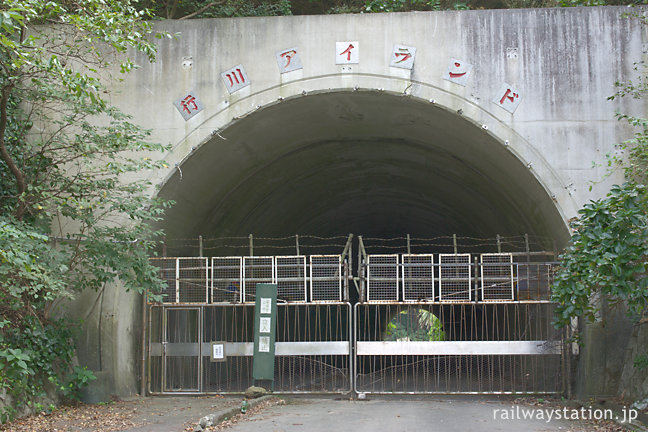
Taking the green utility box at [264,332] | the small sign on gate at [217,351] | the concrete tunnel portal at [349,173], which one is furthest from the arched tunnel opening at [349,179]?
the small sign on gate at [217,351]

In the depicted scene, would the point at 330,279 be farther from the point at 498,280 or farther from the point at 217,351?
the point at 498,280

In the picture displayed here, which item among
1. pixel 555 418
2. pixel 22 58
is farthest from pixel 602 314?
pixel 22 58

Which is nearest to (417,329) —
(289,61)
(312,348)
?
(312,348)

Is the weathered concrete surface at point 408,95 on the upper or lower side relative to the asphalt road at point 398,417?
upper

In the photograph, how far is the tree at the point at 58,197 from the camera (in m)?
7.64

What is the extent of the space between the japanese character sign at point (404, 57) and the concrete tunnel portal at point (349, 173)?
1.47ft

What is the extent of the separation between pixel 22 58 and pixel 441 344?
6400mm

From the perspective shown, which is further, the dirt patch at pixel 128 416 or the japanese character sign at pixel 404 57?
the japanese character sign at pixel 404 57

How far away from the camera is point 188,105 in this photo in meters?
9.94

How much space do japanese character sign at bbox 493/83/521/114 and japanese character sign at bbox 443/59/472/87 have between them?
50 centimetres

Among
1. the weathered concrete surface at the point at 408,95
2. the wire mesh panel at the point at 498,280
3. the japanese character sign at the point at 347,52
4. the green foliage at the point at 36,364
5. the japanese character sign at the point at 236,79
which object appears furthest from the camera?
the wire mesh panel at the point at 498,280

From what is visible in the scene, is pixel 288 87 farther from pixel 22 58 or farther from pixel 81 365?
pixel 81 365

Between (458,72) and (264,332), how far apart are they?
4.60 metres

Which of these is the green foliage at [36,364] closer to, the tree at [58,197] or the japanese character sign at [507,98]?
the tree at [58,197]
